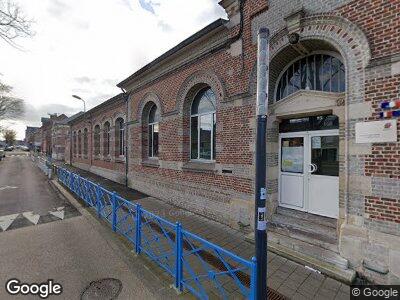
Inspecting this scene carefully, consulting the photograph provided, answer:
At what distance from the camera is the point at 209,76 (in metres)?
7.48

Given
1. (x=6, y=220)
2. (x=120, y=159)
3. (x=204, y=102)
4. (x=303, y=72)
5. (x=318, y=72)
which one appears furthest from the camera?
(x=120, y=159)

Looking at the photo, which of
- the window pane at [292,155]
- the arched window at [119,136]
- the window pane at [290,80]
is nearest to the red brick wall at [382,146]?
the window pane at [292,155]

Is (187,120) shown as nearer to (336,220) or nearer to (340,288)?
(336,220)

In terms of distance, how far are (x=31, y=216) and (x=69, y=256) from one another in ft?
13.5

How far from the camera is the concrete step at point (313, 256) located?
4.07m

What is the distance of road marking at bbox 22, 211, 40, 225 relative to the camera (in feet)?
24.4

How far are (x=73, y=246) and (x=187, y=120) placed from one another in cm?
537

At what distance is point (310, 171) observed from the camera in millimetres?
5449

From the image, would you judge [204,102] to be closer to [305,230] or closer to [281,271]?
[305,230]

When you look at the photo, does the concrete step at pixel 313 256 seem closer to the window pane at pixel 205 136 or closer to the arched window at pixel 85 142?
the window pane at pixel 205 136

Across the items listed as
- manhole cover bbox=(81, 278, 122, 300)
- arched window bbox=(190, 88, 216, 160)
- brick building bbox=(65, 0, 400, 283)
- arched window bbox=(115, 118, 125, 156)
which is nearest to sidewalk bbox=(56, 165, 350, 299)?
brick building bbox=(65, 0, 400, 283)

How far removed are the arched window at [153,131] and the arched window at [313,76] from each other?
657 cm

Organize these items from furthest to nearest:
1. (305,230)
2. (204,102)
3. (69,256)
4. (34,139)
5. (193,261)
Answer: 1. (34,139)
2. (204,102)
3. (305,230)
4. (69,256)
5. (193,261)

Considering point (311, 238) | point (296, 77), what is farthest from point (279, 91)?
point (311, 238)
